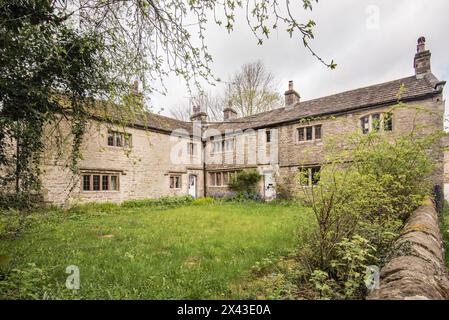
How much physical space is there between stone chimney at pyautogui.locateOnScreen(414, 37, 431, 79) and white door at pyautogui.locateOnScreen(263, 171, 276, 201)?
1022 centimetres

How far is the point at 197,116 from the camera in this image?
21.3 meters

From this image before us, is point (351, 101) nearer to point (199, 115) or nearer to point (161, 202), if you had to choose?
point (199, 115)

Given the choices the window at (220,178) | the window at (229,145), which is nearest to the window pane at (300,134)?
the window at (229,145)

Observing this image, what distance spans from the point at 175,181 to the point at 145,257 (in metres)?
13.9

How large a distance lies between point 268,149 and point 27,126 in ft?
47.1

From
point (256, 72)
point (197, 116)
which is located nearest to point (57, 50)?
point (197, 116)

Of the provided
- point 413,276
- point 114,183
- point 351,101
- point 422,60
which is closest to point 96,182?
point 114,183

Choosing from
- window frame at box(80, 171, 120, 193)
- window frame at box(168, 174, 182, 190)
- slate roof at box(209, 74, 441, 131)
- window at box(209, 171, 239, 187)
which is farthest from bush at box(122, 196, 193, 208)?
slate roof at box(209, 74, 441, 131)

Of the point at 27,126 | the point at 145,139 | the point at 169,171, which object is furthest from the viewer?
the point at 169,171

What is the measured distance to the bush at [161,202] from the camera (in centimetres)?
1453

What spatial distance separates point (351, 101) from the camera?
1404cm

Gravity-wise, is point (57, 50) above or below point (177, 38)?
below

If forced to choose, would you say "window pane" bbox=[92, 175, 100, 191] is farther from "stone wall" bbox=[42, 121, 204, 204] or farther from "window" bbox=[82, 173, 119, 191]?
"stone wall" bbox=[42, 121, 204, 204]
